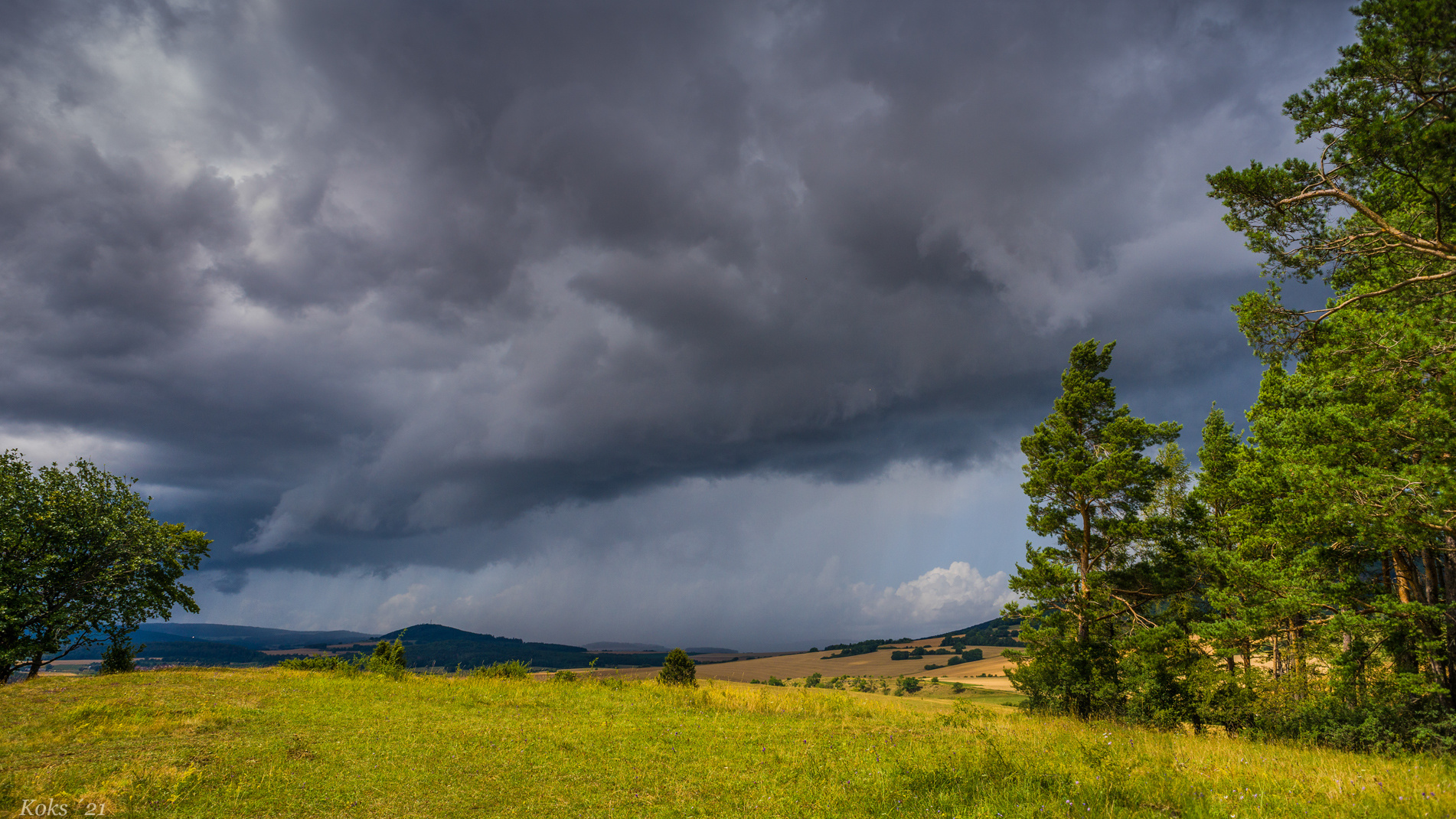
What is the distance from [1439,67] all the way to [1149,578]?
65.1 ft

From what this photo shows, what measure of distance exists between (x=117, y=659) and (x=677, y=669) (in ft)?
92.0

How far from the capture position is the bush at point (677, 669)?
27875 mm

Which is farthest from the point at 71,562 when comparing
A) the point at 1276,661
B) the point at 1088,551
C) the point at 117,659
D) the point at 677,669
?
the point at 1276,661

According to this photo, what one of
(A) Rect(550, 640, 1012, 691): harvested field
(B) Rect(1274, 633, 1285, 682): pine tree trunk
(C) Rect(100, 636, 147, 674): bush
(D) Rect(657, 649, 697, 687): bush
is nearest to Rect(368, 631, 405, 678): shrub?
(C) Rect(100, 636, 147, 674): bush

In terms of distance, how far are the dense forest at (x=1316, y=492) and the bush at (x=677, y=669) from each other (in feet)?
52.3

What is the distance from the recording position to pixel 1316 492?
15016 mm

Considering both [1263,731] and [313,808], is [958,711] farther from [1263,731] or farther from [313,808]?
[313,808]

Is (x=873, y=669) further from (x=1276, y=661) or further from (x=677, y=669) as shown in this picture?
(x=677, y=669)

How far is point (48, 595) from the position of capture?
2920cm

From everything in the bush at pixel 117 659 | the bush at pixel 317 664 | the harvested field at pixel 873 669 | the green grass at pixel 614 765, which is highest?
the green grass at pixel 614 765

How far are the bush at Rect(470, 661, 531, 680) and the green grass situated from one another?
831cm

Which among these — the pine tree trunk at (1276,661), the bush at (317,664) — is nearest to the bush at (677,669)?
the bush at (317,664)

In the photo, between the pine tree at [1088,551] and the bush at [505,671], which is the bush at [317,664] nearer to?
the bush at [505,671]

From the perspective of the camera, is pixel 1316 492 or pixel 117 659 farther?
pixel 117 659
